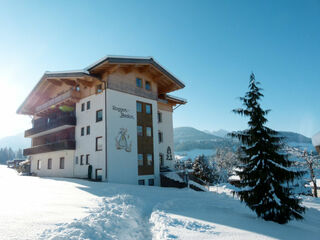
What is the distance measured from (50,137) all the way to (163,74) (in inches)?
751

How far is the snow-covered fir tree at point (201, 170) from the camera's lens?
50.3m

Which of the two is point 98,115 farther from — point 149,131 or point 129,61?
point 129,61

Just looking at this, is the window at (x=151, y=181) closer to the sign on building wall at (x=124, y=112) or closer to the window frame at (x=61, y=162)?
the sign on building wall at (x=124, y=112)

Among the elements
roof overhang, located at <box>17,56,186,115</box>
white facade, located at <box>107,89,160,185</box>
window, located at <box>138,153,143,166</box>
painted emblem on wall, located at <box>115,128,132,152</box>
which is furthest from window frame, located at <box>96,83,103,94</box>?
window, located at <box>138,153,143,166</box>

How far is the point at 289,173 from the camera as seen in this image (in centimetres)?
1045

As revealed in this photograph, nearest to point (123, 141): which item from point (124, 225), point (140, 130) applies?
point (140, 130)

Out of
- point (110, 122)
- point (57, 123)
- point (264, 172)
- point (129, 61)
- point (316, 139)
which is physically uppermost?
point (129, 61)

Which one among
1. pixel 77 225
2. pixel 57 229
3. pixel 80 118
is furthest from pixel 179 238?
pixel 80 118

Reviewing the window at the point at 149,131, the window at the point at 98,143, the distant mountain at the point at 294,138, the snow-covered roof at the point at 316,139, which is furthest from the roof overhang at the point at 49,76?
the snow-covered roof at the point at 316,139

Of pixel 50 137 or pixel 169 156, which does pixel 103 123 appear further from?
pixel 50 137

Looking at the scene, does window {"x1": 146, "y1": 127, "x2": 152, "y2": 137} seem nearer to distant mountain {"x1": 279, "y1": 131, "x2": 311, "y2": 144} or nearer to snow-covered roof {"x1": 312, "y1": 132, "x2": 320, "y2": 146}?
distant mountain {"x1": 279, "y1": 131, "x2": 311, "y2": 144}

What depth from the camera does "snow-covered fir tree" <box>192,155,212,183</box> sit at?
5028cm

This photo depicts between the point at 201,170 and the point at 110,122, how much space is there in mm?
34036

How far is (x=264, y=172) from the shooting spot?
34.7 feet
